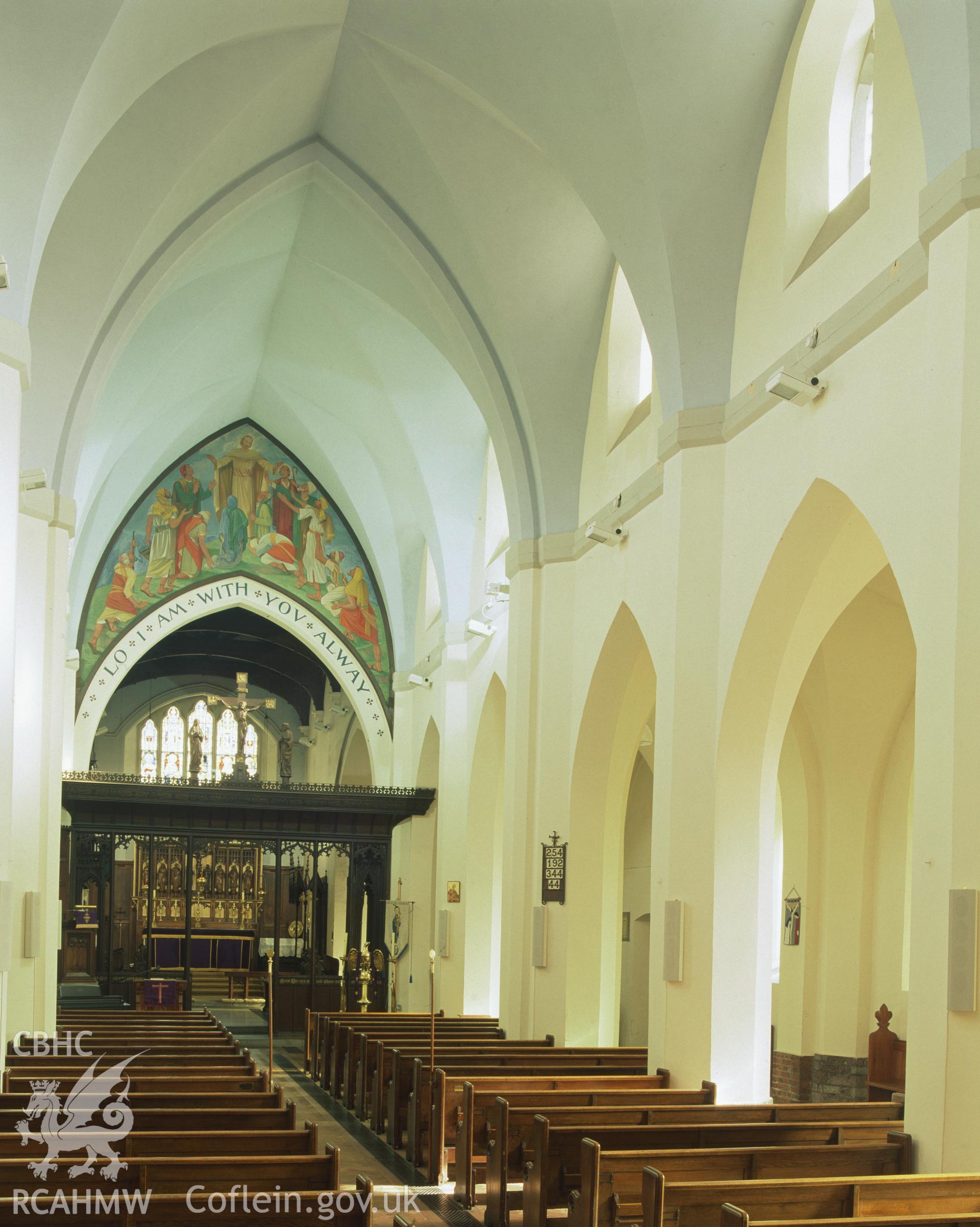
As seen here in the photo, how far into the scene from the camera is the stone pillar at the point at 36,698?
11992 millimetres

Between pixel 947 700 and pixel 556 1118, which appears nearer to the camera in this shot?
pixel 947 700

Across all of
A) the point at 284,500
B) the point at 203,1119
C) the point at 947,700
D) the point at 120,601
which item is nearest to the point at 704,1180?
the point at 947,700

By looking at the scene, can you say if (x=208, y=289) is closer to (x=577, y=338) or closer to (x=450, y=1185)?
(x=577, y=338)

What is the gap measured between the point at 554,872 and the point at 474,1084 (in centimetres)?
464

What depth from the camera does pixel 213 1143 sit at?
21.0 ft

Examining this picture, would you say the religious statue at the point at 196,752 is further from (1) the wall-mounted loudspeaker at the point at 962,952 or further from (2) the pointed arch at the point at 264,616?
(1) the wall-mounted loudspeaker at the point at 962,952

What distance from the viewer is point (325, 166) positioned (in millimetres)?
14039

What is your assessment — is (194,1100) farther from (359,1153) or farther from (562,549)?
(562,549)

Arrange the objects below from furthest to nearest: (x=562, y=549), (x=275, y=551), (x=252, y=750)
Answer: (x=252, y=750) → (x=275, y=551) → (x=562, y=549)

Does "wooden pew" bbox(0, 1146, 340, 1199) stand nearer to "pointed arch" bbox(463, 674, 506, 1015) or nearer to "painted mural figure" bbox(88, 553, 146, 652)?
"pointed arch" bbox(463, 674, 506, 1015)

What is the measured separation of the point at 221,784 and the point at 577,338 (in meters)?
9.28

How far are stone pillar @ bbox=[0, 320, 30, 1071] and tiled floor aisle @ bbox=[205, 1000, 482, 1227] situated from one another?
2.50 metres

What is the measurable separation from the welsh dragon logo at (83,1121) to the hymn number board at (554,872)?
5213 mm

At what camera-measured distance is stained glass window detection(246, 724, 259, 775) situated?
32844 mm
